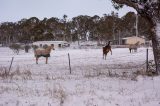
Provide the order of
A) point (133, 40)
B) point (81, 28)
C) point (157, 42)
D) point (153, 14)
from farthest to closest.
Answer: point (81, 28)
point (133, 40)
point (157, 42)
point (153, 14)

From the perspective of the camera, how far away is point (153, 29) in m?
15.0

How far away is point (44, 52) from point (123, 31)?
9534 centimetres

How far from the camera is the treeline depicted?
4409 inches

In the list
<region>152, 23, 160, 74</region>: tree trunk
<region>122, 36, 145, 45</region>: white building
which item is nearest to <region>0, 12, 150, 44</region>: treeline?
<region>122, 36, 145, 45</region>: white building

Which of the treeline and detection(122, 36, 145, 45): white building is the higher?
the treeline

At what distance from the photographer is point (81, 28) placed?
123938 millimetres

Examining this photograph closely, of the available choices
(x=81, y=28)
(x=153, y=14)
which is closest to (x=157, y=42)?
(x=153, y=14)

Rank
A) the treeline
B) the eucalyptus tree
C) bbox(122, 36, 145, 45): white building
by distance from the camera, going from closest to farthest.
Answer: the eucalyptus tree → bbox(122, 36, 145, 45): white building → the treeline

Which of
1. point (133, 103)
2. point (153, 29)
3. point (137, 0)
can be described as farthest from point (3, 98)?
point (137, 0)

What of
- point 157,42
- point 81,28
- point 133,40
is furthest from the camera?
point 81,28

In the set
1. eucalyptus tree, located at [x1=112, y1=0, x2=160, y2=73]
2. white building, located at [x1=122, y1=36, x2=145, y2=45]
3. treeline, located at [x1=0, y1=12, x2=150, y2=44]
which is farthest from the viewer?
treeline, located at [x1=0, y1=12, x2=150, y2=44]

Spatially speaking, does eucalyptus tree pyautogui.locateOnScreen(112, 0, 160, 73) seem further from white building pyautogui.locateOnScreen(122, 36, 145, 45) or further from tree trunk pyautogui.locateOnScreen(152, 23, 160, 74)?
white building pyautogui.locateOnScreen(122, 36, 145, 45)

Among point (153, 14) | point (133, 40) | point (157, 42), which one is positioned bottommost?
point (157, 42)

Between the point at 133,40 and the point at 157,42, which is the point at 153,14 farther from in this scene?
the point at 133,40
